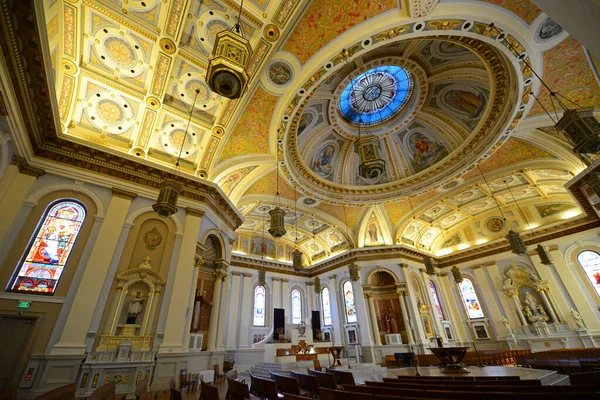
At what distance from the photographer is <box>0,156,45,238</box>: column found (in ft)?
21.4

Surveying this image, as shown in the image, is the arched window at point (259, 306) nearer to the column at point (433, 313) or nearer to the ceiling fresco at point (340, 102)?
the ceiling fresco at point (340, 102)

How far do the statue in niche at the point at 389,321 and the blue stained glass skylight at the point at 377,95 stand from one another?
39.1ft

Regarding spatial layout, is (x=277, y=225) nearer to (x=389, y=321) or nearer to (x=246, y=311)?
(x=246, y=311)

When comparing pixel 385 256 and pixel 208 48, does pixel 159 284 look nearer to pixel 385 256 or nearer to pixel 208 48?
pixel 208 48

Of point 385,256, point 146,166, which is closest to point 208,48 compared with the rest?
point 146,166

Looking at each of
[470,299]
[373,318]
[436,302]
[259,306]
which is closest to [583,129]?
[373,318]

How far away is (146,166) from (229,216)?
3943 mm

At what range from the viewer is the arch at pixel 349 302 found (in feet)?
55.0

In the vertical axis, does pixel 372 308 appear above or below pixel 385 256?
below

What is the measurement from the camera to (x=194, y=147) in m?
9.96

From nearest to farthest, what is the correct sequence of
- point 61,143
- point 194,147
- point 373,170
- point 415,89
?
point 373,170
point 61,143
point 194,147
point 415,89

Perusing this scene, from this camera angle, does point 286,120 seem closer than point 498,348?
Yes

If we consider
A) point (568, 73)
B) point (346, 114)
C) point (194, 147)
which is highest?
point (346, 114)

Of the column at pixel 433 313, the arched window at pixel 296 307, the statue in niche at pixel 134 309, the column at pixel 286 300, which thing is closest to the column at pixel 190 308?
the statue in niche at pixel 134 309
